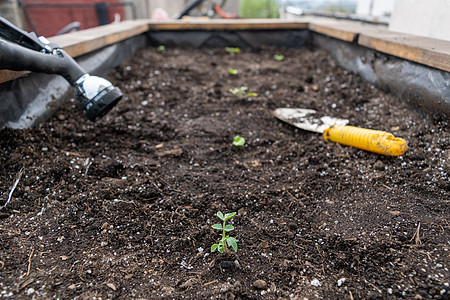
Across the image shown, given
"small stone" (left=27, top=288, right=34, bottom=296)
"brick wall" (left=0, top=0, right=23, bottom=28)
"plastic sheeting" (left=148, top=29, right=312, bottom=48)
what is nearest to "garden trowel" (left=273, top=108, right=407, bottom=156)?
"small stone" (left=27, top=288, right=34, bottom=296)

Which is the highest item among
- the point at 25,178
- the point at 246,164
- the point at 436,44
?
the point at 436,44

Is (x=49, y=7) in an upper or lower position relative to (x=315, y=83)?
upper

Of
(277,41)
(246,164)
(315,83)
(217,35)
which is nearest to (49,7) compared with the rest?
(217,35)

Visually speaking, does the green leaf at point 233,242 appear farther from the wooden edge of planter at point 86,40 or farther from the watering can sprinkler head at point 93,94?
the wooden edge of planter at point 86,40

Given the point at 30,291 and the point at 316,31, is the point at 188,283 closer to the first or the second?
the point at 30,291

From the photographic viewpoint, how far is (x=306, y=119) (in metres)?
2.13

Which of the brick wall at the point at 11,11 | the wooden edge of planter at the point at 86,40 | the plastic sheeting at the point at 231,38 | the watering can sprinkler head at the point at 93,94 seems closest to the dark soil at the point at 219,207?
the watering can sprinkler head at the point at 93,94

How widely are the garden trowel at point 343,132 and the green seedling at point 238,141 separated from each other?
387 mm

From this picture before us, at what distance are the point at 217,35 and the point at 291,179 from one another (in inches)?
119

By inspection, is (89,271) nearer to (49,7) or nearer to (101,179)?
(101,179)

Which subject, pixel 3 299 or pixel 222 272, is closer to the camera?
pixel 3 299

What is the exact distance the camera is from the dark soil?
1027 millimetres

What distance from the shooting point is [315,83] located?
2.79 meters

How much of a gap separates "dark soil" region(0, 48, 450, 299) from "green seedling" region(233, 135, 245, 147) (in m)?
0.04
